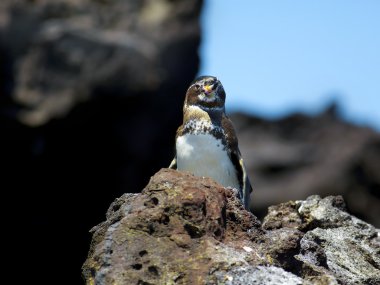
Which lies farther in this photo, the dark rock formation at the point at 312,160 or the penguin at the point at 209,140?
the dark rock formation at the point at 312,160

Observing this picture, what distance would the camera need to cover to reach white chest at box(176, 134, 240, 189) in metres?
9.63

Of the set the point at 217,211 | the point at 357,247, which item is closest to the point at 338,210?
the point at 357,247

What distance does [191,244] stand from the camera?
20.6 ft

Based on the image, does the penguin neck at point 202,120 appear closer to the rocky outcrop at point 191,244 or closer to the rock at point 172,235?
the rocky outcrop at point 191,244

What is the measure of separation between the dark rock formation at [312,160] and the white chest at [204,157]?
13.7 meters

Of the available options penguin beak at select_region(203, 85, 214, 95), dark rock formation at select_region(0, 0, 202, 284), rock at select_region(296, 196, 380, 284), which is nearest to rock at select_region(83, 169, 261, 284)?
rock at select_region(296, 196, 380, 284)

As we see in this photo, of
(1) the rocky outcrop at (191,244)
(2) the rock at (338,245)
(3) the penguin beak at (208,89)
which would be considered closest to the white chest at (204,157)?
(3) the penguin beak at (208,89)

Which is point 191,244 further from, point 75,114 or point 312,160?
point 312,160

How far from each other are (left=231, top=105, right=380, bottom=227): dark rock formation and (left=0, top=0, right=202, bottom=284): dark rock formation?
4320 millimetres

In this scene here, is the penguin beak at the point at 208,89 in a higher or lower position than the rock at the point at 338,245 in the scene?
higher

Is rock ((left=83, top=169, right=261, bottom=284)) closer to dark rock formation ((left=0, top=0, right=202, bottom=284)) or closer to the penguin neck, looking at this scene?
the penguin neck

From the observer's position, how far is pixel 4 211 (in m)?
20.2

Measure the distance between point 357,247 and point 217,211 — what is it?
196 centimetres

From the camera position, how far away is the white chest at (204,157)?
31.6 ft
